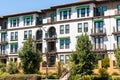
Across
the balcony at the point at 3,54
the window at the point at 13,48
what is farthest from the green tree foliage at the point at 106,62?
the balcony at the point at 3,54

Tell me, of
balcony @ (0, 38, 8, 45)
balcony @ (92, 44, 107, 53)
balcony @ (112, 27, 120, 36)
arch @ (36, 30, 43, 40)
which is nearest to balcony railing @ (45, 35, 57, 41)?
arch @ (36, 30, 43, 40)

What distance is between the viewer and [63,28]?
64312 millimetres

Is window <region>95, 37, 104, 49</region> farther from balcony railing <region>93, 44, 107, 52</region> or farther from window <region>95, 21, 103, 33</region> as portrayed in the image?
window <region>95, 21, 103, 33</region>

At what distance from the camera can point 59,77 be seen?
54.5 metres

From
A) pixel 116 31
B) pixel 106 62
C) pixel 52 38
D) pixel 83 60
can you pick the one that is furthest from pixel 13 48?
pixel 83 60

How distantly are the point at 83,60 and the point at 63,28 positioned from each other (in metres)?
19.4

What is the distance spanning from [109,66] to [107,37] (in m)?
6.55

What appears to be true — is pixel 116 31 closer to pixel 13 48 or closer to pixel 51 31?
pixel 51 31

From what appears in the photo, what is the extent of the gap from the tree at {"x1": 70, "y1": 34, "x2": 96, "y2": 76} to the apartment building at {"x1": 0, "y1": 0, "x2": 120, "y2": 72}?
36.3ft

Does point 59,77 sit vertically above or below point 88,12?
below

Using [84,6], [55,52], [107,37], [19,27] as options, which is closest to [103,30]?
[107,37]

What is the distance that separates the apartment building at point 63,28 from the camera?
2285 inches

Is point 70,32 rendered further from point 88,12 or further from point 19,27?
point 19,27

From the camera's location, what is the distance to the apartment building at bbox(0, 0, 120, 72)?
58.0 meters
